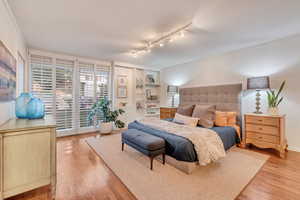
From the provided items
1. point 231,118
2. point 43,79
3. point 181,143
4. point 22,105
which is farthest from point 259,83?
point 43,79

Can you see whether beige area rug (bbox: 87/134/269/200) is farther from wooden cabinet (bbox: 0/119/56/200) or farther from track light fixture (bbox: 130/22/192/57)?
track light fixture (bbox: 130/22/192/57)

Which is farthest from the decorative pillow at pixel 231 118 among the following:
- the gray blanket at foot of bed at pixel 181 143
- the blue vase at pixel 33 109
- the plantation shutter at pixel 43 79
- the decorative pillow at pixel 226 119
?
the plantation shutter at pixel 43 79

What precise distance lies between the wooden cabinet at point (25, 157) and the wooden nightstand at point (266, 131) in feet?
12.7

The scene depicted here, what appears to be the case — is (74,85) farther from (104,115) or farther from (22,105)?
(22,105)

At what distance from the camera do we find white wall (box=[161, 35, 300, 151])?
309cm

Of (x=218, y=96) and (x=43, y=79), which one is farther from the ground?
(x=43, y=79)

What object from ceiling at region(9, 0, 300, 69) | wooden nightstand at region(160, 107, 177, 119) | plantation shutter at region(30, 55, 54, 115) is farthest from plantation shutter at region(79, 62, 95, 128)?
wooden nightstand at region(160, 107, 177, 119)

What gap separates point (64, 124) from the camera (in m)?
4.53

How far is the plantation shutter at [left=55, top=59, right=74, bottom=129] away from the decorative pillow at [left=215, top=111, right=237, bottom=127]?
176 inches

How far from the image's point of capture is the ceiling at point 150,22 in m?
2.05

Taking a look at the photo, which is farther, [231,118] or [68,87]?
[68,87]

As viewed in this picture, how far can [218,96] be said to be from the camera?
4.21 m

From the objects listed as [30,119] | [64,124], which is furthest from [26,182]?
[64,124]

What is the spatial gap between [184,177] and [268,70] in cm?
330
